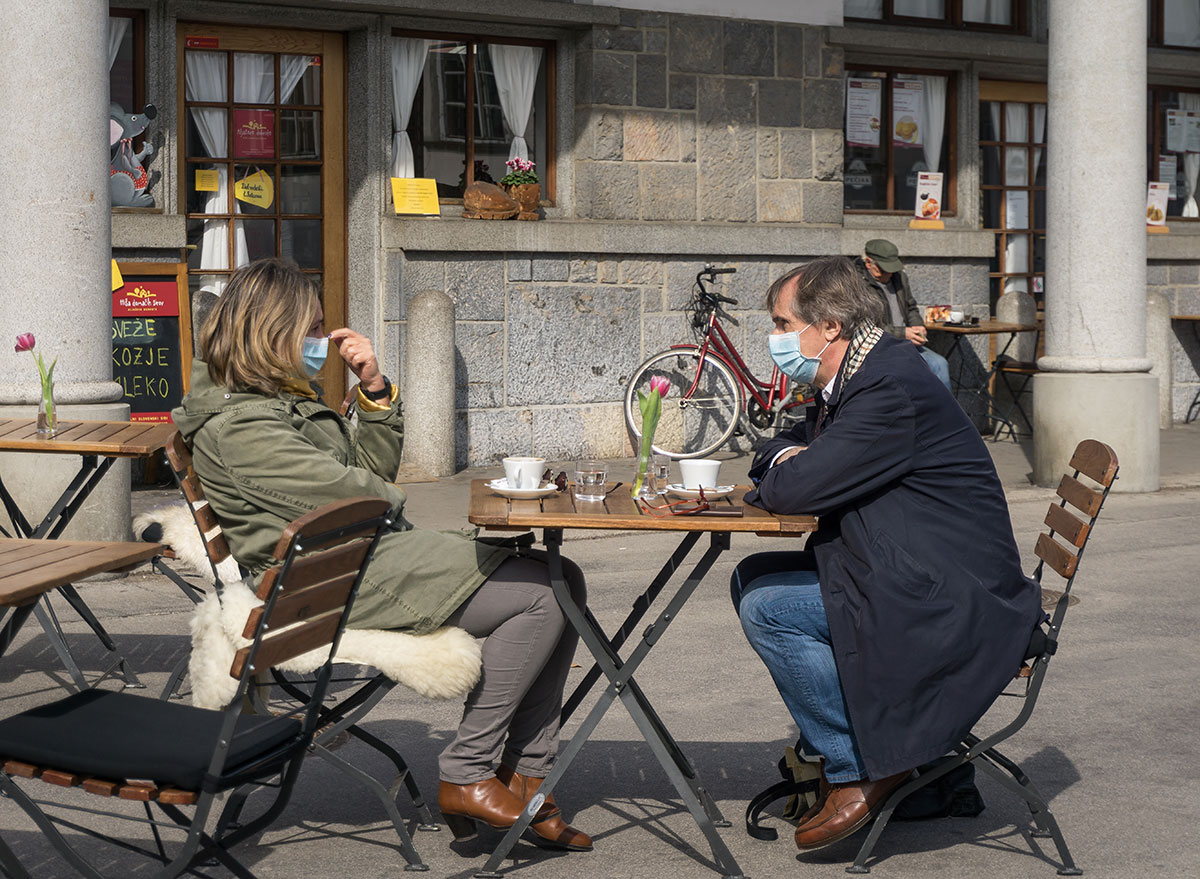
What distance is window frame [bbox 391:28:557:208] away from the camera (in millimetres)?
10570

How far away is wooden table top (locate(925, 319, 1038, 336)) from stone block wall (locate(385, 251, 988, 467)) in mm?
1189

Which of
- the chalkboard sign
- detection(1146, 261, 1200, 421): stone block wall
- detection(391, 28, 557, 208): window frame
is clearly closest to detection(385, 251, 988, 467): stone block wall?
detection(391, 28, 557, 208): window frame

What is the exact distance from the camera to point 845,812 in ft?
12.4

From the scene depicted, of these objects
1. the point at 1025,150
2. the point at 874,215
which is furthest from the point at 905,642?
the point at 1025,150

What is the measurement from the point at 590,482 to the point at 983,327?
8.26 meters

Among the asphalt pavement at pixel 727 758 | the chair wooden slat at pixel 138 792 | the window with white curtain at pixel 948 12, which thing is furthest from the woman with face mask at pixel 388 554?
the window with white curtain at pixel 948 12

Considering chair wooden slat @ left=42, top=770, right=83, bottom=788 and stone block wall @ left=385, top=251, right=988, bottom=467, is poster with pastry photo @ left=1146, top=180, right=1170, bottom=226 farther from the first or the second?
chair wooden slat @ left=42, top=770, right=83, bottom=788

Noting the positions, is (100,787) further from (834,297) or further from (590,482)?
(834,297)

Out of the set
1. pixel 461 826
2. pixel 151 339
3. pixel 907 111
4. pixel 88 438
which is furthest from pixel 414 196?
pixel 461 826

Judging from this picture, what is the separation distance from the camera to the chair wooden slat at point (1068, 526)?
4004 millimetres

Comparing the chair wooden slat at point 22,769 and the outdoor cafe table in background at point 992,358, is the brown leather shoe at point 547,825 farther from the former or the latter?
the outdoor cafe table in background at point 992,358

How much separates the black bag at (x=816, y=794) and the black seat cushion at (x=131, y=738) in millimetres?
1357

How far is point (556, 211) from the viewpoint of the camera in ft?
35.7

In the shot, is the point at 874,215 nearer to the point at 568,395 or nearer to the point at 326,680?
the point at 568,395
